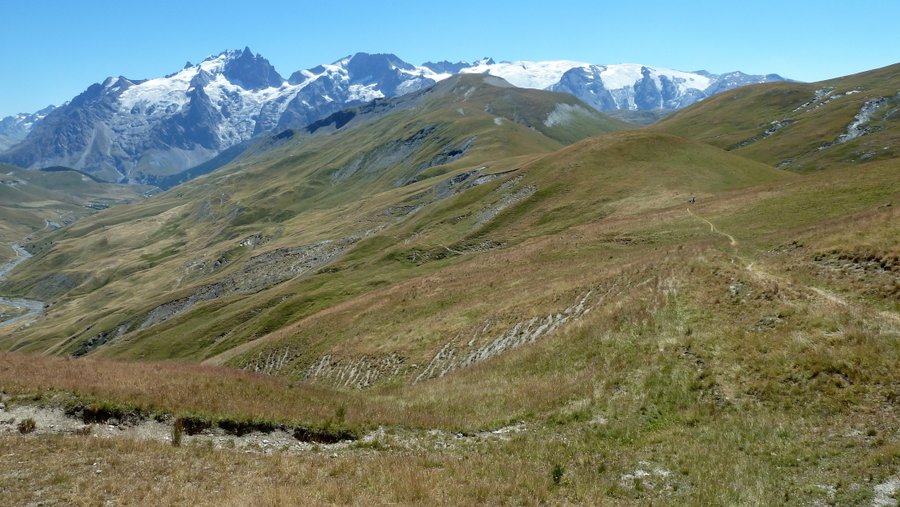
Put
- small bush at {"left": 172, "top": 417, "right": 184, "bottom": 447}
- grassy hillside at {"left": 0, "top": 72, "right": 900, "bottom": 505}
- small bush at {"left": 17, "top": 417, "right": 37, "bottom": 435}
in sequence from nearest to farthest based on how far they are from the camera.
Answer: grassy hillside at {"left": 0, "top": 72, "right": 900, "bottom": 505} < small bush at {"left": 172, "top": 417, "right": 184, "bottom": 447} < small bush at {"left": 17, "top": 417, "right": 37, "bottom": 435}

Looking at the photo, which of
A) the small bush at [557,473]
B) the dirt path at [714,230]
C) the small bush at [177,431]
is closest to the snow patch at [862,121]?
the dirt path at [714,230]

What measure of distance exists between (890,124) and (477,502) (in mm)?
209851

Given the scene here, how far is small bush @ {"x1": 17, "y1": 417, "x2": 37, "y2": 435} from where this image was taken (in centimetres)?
1857

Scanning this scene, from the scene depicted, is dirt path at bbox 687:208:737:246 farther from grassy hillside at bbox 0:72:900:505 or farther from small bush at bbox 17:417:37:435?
small bush at bbox 17:417:37:435

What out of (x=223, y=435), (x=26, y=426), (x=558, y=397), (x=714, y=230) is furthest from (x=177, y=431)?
(x=714, y=230)

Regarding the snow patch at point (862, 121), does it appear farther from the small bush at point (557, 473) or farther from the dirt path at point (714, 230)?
the small bush at point (557, 473)

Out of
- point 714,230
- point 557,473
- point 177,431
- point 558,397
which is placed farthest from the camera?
point 714,230

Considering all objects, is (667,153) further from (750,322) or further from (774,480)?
(774,480)

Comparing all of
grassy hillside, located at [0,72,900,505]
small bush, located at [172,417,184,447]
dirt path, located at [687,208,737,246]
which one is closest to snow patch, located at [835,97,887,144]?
dirt path, located at [687,208,737,246]

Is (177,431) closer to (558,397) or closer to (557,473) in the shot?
(557,473)

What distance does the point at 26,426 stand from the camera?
18.8 m

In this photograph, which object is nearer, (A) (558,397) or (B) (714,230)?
(A) (558,397)

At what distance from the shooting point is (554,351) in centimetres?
2823

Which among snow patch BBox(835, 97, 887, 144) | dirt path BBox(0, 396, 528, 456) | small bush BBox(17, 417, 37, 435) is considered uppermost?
snow patch BBox(835, 97, 887, 144)
